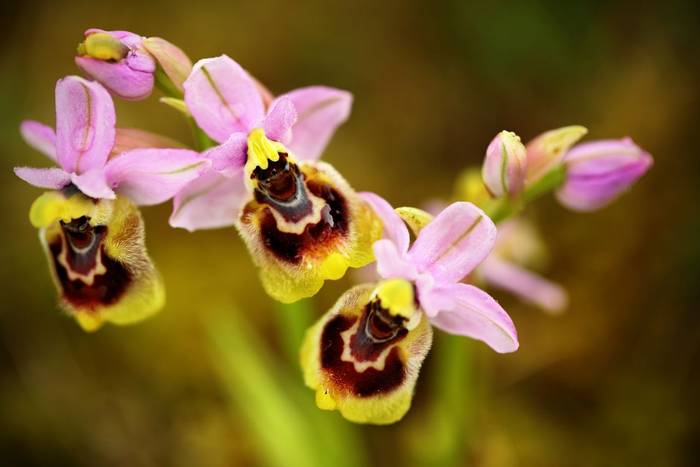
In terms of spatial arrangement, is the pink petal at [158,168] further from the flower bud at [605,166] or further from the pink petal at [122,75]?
the flower bud at [605,166]

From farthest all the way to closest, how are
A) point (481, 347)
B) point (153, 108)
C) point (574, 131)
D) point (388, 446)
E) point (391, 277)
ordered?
point (153, 108), point (388, 446), point (481, 347), point (574, 131), point (391, 277)

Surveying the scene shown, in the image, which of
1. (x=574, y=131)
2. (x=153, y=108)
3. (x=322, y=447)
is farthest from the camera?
(x=153, y=108)

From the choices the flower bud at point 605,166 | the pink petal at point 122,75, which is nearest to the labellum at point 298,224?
the pink petal at point 122,75

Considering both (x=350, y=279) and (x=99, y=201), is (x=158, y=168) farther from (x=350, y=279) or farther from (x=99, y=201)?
(x=350, y=279)

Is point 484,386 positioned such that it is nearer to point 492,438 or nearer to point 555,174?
point 492,438

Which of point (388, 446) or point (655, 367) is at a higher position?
point (655, 367)

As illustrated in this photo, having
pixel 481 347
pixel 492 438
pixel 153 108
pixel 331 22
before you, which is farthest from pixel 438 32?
pixel 492 438
